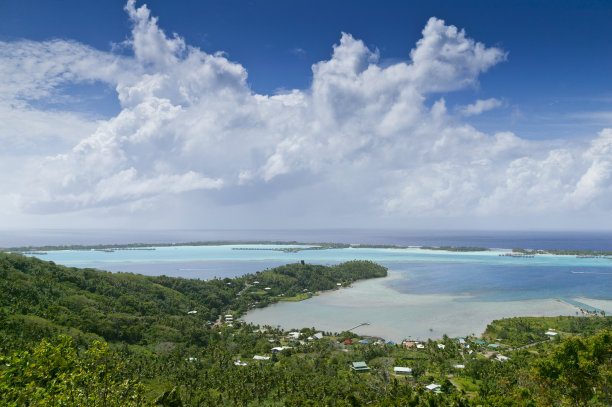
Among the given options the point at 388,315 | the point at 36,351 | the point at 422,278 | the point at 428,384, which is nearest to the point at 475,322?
the point at 388,315

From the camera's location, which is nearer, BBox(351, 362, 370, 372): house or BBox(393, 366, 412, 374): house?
BBox(393, 366, 412, 374): house

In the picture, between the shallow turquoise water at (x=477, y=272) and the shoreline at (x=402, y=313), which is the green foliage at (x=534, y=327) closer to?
the shoreline at (x=402, y=313)

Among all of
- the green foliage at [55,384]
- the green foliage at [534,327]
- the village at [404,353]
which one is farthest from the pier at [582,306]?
the green foliage at [55,384]

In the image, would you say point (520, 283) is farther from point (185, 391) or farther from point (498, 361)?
point (185, 391)

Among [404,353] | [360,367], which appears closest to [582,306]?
[404,353]

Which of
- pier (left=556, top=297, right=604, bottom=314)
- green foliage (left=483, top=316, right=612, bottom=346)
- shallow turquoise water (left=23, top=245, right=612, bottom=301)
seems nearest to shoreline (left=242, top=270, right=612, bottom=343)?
pier (left=556, top=297, right=604, bottom=314)

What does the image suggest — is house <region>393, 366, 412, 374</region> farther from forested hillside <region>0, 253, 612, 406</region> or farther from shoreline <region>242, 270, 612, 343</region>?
shoreline <region>242, 270, 612, 343</region>
